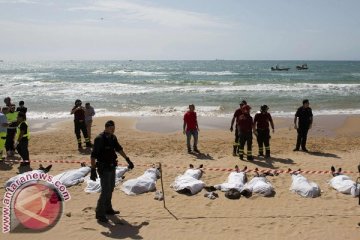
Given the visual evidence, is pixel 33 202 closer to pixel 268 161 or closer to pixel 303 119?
pixel 268 161

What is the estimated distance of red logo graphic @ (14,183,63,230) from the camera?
638cm

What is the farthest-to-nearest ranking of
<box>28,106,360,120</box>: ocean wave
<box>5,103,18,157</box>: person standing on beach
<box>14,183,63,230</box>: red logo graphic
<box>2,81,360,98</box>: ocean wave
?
1. <box>2,81,360,98</box>: ocean wave
2. <box>28,106,360,120</box>: ocean wave
3. <box>5,103,18,157</box>: person standing on beach
4. <box>14,183,63,230</box>: red logo graphic

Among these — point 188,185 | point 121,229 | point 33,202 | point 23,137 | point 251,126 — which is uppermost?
point 251,126

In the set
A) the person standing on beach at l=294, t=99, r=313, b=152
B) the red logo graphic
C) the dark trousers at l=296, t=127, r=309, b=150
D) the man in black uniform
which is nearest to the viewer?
the man in black uniform

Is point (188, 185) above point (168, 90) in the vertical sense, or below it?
below

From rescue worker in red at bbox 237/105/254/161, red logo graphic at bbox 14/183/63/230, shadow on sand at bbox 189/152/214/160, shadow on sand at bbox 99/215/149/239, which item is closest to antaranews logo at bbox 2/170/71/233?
red logo graphic at bbox 14/183/63/230

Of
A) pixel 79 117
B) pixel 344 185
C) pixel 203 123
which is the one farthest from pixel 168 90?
pixel 344 185

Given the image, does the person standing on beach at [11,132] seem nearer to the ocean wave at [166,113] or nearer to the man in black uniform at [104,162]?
the man in black uniform at [104,162]

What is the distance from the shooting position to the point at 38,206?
6918mm

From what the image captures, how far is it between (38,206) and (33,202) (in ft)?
0.70

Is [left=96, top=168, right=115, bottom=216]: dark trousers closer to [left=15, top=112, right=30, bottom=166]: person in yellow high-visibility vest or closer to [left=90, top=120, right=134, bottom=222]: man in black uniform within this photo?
[left=90, top=120, right=134, bottom=222]: man in black uniform

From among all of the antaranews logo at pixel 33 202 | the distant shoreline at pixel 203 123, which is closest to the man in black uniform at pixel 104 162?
the antaranews logo at pixel 33 202

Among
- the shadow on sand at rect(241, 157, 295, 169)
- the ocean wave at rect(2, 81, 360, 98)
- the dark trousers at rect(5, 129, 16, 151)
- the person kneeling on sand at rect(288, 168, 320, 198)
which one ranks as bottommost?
the shadow on sand at rect(241, 157, 295, 169)

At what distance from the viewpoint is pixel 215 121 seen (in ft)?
60.2
